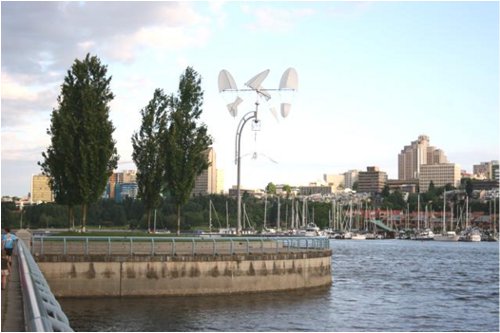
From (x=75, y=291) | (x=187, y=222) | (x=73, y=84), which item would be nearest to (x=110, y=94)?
(x=73, y=84)

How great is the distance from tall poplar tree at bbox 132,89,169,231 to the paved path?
37512mm

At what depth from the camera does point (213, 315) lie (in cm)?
3750

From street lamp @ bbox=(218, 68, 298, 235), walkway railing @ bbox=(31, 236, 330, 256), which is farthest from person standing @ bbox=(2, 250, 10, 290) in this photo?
street lamp @ bbox=(218, 68, 298, 235)

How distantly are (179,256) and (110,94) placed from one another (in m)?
22.1

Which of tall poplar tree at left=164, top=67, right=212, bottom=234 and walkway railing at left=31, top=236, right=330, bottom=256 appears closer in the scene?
walkway railing at left=31, top=236, right=330, bottom=256

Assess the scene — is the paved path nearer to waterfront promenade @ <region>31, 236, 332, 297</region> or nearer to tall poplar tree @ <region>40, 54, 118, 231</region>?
waterfront promenade @ <region>31, 236, 332, 297</region>

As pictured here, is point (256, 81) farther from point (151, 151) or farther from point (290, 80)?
point (151, 151)

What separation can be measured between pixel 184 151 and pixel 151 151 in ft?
11.3

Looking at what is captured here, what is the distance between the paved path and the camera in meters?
18.3

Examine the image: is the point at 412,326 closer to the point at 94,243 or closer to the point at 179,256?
the point at 179,256

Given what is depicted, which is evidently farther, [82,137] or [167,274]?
[82,137]

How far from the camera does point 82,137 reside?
57.9m

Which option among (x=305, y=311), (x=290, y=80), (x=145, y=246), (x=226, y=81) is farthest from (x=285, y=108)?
(x=305, y=311)

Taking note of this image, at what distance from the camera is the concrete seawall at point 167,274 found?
1619 inches
